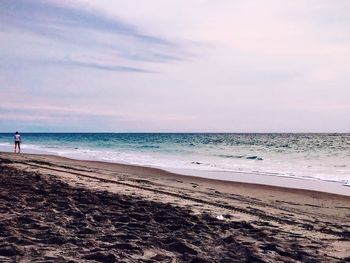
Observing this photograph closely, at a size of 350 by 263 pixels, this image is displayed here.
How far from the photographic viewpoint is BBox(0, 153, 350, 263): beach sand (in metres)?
5.08

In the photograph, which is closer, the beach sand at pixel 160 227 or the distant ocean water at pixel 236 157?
the beach sand at pixel 160 227

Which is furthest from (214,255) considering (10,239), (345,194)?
(345,194)

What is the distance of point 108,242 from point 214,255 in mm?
1448

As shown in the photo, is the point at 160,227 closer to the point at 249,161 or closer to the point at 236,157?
the point at 249,161

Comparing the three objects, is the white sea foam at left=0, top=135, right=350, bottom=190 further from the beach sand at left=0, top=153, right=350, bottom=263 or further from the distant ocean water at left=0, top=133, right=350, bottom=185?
the beach sand at left=0, top=153, right=350, bottom=263

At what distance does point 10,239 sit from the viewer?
5.27 m

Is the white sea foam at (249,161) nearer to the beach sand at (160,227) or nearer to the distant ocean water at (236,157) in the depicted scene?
the distant ocean water at (236,157)

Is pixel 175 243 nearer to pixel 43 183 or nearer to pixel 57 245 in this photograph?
pixel 57 245

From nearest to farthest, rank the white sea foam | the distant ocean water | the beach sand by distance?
1. the beach sand
2. the white sea foam
3. the distant ocean water

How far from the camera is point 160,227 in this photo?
643cm

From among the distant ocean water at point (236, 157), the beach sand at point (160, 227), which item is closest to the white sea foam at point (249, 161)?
the distant ocean water at point (236, 157)

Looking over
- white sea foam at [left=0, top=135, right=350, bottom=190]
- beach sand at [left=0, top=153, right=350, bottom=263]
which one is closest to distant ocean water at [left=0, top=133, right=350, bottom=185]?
white sea foam at [left=0, top=135, right=350, bottom=190]

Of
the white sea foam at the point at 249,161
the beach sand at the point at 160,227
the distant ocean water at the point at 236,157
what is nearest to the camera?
the beach sand at the point at 160,227

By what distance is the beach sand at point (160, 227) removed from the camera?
508cm
